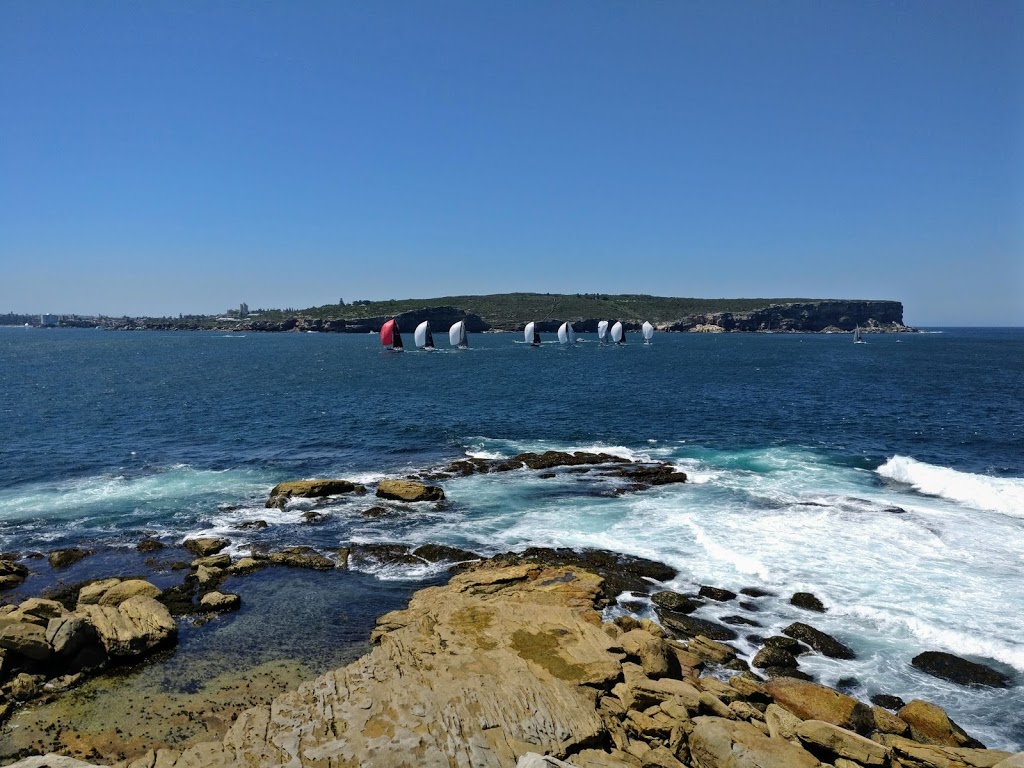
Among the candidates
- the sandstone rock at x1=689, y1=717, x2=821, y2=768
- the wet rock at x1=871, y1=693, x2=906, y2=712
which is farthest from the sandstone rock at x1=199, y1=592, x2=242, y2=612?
the wet rock at x1=871, y1=693, x2=906, y2=712

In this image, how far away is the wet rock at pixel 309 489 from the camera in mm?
29562

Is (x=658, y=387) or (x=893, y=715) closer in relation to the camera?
(x=893, y=715)

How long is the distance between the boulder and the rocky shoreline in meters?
12.2

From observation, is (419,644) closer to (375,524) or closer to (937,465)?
(375,524)

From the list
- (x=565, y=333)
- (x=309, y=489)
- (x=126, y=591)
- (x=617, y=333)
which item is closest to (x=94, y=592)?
(x=126, y=591)

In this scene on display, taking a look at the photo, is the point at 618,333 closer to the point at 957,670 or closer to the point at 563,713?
the point at 957,670

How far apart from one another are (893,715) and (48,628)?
20364mm

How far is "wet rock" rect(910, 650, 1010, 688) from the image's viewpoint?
15.3 meters

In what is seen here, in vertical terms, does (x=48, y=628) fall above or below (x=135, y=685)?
above

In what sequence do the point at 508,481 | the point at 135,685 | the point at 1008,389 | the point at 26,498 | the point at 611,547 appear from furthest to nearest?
the point at 1008,389 → the point at 508,481 → the point at 26,498 → the point at 611,547 → the point at 135,685

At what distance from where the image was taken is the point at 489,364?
314ft

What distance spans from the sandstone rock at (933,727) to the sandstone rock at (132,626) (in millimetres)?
18239

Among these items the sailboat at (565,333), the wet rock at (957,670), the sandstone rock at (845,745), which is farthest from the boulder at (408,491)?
the sailboat at (565,333)

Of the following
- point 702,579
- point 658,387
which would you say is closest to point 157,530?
point 702,579
